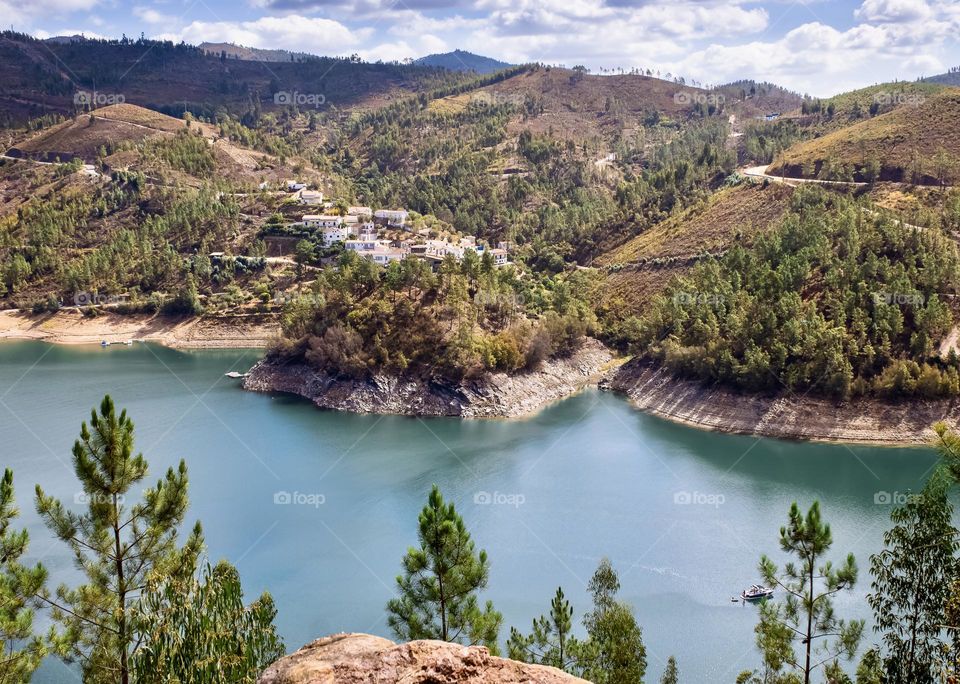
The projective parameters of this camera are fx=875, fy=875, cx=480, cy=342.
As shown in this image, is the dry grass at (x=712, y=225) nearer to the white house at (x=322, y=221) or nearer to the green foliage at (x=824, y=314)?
the green foliage at (x=824, y=314)

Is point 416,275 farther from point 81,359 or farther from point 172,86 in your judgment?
point 172,86

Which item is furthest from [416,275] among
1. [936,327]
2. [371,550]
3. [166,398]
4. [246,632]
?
[246,632]

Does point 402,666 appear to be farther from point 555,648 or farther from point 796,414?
point 796,414

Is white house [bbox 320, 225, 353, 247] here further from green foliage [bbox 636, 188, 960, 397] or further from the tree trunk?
the tree trunk
